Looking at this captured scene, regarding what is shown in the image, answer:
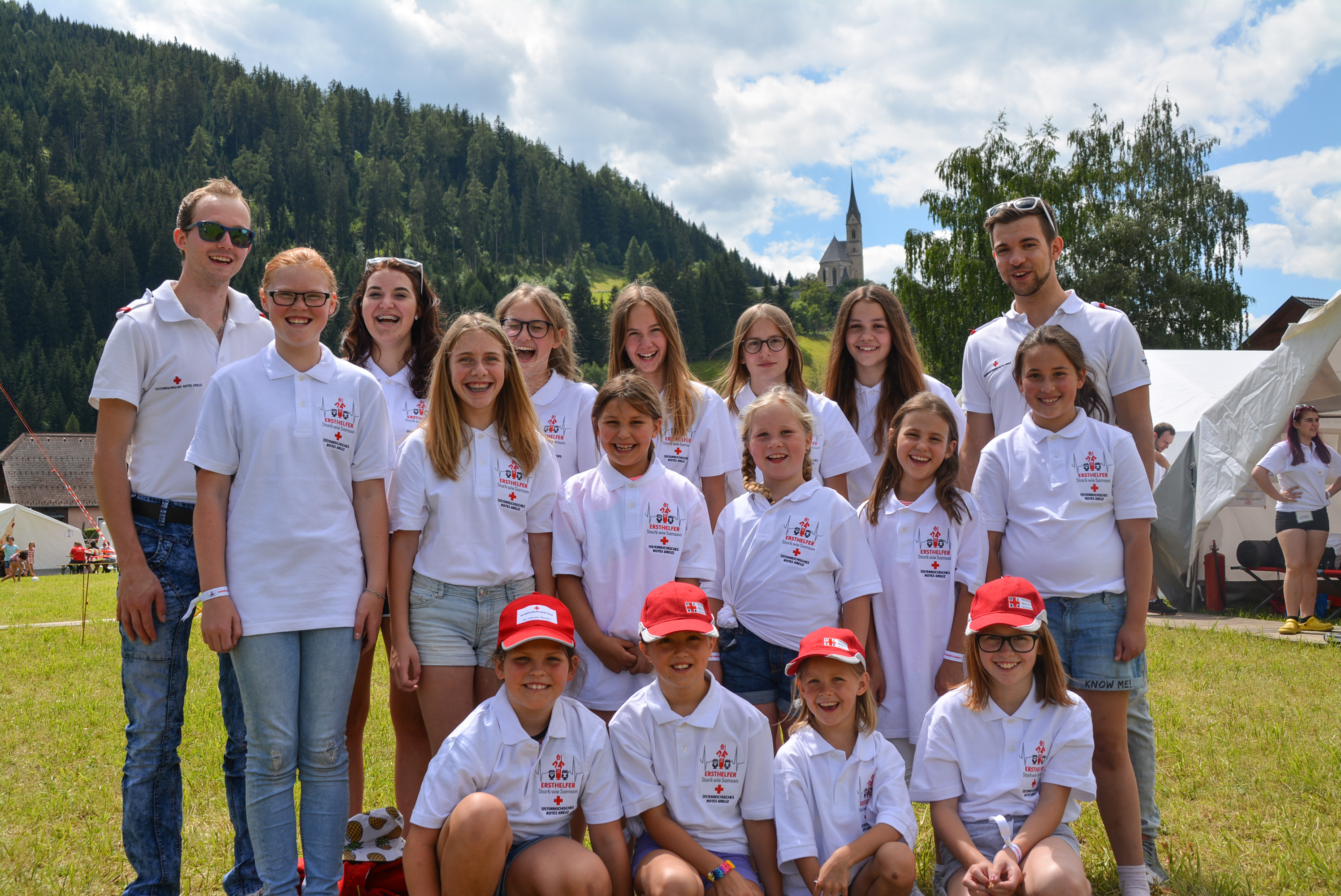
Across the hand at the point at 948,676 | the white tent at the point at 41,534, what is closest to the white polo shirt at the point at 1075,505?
the hand at the point at 948,676

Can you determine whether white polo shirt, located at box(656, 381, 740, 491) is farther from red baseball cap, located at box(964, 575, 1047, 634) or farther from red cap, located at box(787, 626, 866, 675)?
red baseball cap, located at box(964, 575, 1047, 634)

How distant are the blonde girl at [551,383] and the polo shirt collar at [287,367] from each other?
105 centimetres

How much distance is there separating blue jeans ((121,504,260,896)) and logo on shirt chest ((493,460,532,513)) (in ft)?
3.57

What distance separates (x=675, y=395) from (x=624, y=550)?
97 cm

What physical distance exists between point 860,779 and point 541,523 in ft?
4.83

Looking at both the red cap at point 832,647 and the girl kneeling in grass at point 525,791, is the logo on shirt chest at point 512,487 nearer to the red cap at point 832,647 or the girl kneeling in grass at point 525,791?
the girl kneeling in grass at point 525,791

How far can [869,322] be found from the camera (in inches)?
166

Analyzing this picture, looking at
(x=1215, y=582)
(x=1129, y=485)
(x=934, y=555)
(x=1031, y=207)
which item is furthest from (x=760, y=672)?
(x=1215, y=582)

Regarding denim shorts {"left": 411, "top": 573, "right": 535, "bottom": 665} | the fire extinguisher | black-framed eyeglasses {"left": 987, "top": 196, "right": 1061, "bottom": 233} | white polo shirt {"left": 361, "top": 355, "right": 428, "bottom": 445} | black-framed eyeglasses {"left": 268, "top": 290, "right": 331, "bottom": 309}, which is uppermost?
black-framed eyeglasses {"left": 987, "top": 196, "right": 1061, "bottom": 233}

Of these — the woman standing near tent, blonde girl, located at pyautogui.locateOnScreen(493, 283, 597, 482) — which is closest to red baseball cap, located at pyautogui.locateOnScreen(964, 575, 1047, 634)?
blonde girl, located at pyautogui.locateOnScreen(493, 283, 597, 482)

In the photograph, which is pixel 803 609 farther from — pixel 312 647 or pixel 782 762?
pixel 312 647

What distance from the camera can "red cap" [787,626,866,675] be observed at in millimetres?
2900

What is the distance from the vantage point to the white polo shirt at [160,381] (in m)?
3.11

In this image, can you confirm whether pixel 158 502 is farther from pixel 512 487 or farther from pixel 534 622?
pixel 534 622
